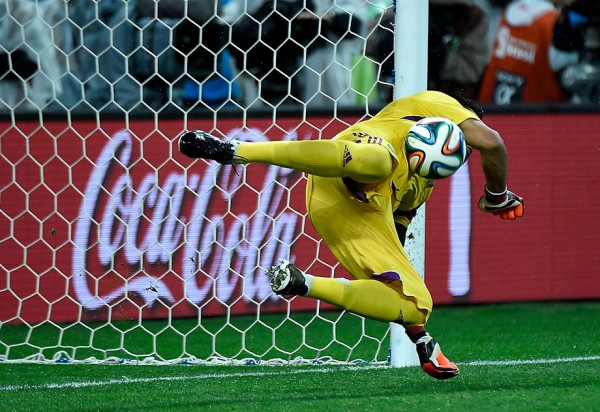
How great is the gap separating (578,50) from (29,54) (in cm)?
396

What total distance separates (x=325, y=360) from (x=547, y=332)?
1544 millimetres

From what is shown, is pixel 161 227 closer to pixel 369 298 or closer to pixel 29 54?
pixel 29 54

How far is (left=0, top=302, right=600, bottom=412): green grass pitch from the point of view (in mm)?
4488

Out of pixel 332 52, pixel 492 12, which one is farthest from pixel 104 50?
pixel 492 12

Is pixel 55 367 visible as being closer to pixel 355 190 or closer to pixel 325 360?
pixel 325 360

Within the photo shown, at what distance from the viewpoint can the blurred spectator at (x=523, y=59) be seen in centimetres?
815

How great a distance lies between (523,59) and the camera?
27.2 feet

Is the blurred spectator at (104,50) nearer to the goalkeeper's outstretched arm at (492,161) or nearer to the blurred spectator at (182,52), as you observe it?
the blurred spectator at (182,52)

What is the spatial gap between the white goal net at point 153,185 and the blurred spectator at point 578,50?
1.75m

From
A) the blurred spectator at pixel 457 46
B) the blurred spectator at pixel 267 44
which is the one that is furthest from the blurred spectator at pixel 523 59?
the blurred spectator at pixel 267 44

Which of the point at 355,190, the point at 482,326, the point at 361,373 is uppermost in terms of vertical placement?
the point at 355,190

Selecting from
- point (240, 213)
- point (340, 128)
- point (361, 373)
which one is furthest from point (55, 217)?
point (361, 373)

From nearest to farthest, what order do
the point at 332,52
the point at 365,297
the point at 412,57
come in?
the point at 365,297 < the point at 412,57 < the point at 332,52

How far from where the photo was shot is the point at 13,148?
21.8 feet
